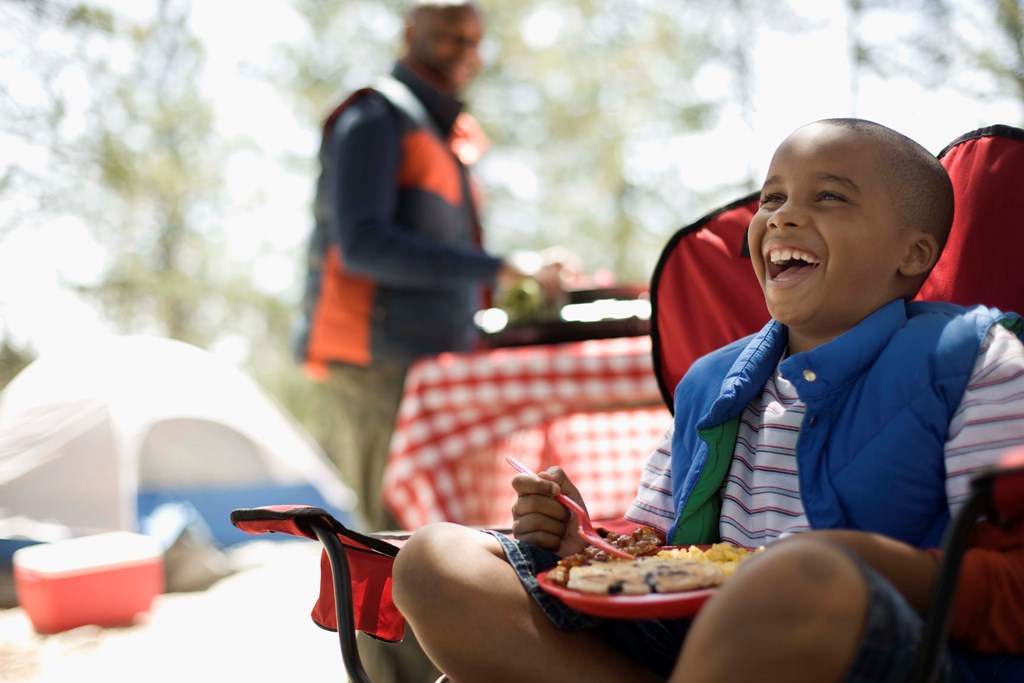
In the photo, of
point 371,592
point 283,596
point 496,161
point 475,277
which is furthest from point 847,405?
point 496,161

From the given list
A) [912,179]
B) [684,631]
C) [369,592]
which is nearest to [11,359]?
[369,592]

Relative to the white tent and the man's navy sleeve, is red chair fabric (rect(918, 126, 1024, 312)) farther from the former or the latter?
the white tent

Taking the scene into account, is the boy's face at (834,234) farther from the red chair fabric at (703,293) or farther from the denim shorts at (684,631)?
the denim shorts at (684,631)

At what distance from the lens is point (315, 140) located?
8.89 meters

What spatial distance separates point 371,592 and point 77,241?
5.56 metres

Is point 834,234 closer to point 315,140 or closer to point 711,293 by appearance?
point 711,293

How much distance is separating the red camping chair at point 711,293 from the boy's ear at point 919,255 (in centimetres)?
7

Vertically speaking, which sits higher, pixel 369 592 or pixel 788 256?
pixel 788 256

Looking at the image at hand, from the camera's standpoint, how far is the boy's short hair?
1.21m

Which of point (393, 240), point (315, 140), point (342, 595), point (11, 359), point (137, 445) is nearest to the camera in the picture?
point (342, 595)

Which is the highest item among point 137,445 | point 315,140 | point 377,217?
point 315,140

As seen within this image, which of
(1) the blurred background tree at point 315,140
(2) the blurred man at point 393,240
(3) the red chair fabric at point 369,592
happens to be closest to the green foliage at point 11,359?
(1) the blurred background tree at point 315,140

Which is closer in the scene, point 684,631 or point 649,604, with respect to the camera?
point 649,604

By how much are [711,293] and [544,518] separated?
1.77ft
